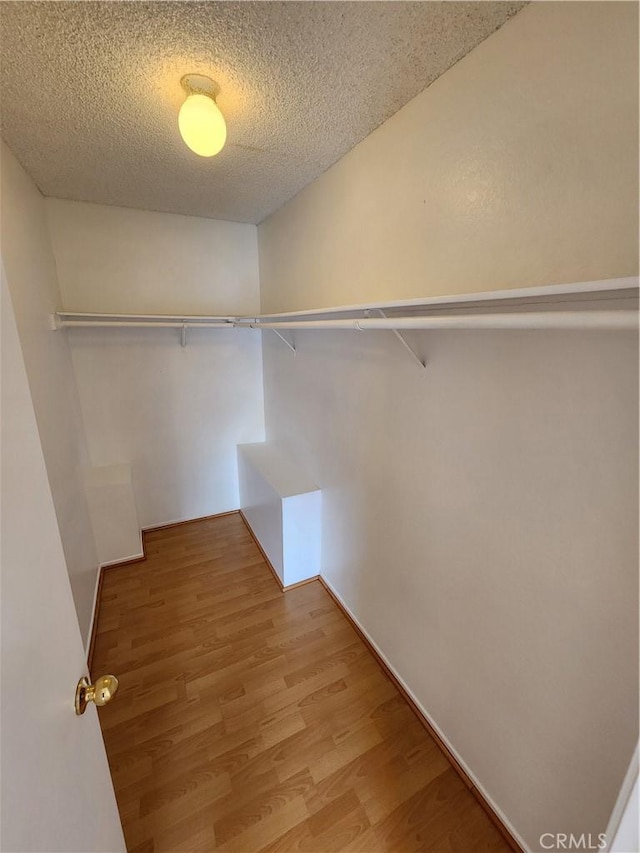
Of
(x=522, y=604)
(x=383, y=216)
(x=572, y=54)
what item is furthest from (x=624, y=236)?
(x=522, y=604)

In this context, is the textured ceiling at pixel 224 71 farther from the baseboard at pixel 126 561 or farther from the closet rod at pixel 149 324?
the baseboard at pixel 126 561

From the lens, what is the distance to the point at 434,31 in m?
0.93

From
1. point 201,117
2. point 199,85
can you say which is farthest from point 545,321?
point 199,85

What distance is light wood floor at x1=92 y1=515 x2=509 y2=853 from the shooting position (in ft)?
3.97

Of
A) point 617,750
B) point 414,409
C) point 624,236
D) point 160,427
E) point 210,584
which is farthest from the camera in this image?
point 160,427

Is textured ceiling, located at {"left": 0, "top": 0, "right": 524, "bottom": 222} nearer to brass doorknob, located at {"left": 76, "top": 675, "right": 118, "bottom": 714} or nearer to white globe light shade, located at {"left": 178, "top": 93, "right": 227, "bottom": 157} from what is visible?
white globe light shade, located at {"left": 178, "top": 93, "right": 227, "bottom": 157}

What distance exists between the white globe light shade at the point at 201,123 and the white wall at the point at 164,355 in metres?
1.56

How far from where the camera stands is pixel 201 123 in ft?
3.59

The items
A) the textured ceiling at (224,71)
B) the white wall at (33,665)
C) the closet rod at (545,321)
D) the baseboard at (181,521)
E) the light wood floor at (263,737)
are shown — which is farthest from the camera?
the baseboard at (181,521)

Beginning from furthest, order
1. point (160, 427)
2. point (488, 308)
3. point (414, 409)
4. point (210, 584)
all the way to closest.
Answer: point (160, 427), point (210, 584), point (414, 409), point (488, 308)

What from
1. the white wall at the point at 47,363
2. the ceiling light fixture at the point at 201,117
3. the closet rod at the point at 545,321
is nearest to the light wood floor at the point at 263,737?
the white wall at the point at 47,363

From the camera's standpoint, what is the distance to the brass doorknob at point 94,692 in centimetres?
71

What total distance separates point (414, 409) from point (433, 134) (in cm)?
94

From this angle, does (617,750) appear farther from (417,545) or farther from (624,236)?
(624,236)
